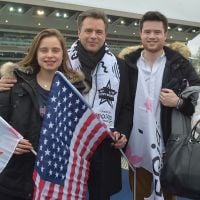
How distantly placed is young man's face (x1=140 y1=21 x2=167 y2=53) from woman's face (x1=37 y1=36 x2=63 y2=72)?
2.27ft

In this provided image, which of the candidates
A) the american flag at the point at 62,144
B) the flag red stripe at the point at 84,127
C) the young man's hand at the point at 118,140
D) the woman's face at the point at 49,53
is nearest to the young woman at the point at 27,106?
the woman's face at the point at 49,53

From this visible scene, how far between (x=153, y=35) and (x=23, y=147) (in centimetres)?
111

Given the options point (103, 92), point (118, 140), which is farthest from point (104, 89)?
point (118, 140)

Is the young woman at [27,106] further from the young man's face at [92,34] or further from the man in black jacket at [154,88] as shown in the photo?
the man in black jacket at [154,88]

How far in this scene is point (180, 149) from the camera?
7.29 ft

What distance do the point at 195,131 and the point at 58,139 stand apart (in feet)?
2.20

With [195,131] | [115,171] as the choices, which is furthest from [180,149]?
[115,171]

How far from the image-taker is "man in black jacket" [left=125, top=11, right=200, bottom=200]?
2.73 metres

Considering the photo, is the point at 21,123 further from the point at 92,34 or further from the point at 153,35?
the point at 153,35

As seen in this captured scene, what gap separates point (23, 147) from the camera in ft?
7.31

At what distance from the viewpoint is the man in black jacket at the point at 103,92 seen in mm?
2471

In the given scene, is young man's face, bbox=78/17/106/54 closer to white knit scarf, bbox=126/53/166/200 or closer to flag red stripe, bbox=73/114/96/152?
white knit scarf, bbox=126/53/166/200

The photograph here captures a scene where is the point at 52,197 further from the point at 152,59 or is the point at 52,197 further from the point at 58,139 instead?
the point at 152,59

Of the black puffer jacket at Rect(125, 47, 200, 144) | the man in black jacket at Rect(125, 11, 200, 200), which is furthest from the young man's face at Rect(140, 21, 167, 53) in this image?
the black puffer jacket at Rect(125, 47, 200, 144)
